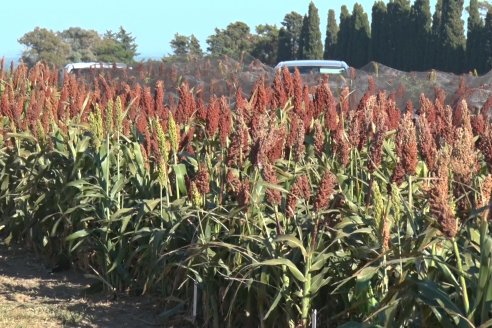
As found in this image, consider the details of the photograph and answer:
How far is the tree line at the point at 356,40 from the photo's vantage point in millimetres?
34406

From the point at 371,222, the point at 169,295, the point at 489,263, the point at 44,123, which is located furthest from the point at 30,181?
the point at 489,263

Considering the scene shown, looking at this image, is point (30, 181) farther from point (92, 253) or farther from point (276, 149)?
point (276, 149)

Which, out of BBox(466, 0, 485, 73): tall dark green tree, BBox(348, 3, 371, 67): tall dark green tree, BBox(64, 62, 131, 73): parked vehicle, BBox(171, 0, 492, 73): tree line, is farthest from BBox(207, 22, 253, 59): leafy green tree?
BBox(64, 62, 131, 73): parked vehicle

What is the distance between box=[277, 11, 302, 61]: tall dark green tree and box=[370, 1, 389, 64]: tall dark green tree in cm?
526

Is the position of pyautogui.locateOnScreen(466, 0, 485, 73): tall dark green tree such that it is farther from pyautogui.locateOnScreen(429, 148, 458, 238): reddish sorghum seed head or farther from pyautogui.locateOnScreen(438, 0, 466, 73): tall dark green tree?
pyautogui.locateOnScreen(429, 148, 458, 238): reddish sorghum seed head

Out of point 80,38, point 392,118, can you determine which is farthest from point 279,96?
point 80,38

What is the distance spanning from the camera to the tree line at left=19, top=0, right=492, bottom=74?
34.4 metres

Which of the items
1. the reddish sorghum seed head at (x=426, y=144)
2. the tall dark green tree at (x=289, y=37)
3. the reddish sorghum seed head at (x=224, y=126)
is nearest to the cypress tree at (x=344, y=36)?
the tall dark green tree at (x=289, y=37)

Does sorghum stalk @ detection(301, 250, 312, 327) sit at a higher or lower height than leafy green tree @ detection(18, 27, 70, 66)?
lower

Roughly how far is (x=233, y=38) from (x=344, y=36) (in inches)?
347

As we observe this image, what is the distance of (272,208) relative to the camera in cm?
435

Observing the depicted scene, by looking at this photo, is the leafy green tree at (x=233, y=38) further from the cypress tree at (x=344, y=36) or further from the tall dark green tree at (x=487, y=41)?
the tall dark green tree at (x=487, y=41)

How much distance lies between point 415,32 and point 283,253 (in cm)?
3435

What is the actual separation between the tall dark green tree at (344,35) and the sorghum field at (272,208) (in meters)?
35.0
